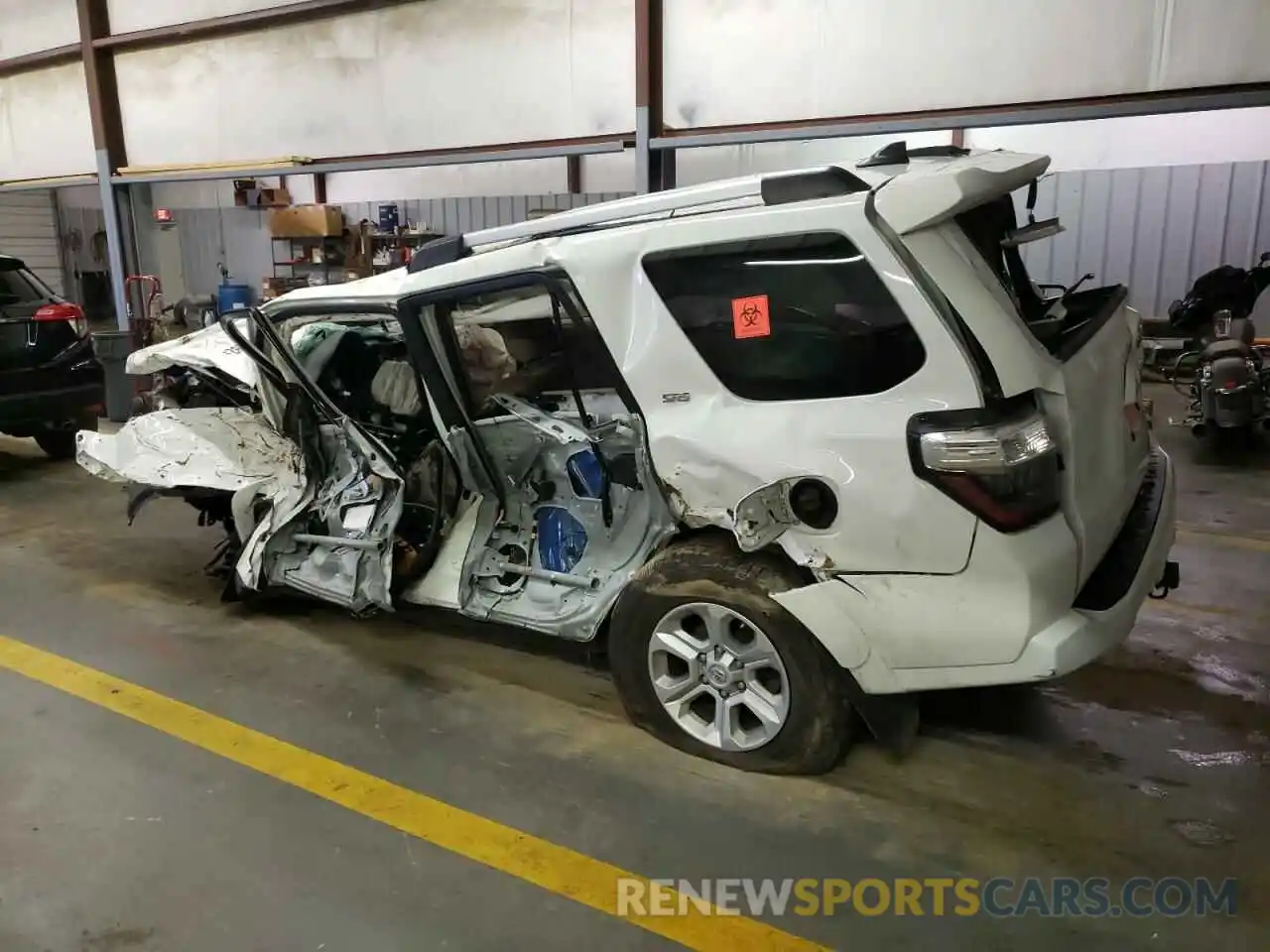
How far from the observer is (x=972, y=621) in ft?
7.75

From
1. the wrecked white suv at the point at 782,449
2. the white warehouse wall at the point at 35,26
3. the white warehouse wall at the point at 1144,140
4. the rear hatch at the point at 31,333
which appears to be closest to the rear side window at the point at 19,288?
the rear hatch at the point at 31,333

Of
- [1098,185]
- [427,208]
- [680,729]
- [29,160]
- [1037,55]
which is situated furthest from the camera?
[427,208]

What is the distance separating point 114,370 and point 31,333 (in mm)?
722

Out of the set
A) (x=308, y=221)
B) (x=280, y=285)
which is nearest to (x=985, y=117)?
(x=308, y=221)

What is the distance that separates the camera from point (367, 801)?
2.71m

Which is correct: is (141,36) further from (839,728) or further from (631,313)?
(839,728)

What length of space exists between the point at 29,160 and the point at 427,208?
17.6 ft

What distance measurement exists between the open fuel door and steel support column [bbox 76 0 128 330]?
6.46 m

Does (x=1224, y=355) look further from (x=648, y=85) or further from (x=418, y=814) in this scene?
(x=418, y=814)

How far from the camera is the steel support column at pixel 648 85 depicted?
5.83m

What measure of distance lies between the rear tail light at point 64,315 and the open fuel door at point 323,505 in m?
3.81

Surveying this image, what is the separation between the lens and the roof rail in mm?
2490

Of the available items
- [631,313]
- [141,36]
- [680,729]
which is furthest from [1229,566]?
[141,36]

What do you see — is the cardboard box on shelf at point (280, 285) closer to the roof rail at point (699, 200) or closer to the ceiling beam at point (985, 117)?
the ceiling beam at point (985, 117)
